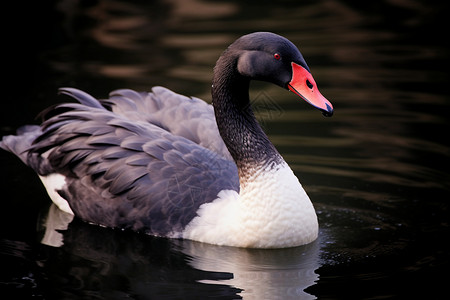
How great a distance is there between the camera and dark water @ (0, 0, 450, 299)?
585cm

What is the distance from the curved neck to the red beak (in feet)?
1.57

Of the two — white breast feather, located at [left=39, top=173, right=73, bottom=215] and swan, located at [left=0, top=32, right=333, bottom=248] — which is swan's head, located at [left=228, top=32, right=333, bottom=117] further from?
white breast feather, located at [left=39, top=173, right=73, bottom=215]

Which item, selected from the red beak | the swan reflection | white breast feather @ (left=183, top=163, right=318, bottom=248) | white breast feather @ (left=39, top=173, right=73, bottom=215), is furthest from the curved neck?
white breast feather @ (left=39, top=173, right=73, bottom=215)

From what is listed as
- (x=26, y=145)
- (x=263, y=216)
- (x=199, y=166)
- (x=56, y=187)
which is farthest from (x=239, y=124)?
(x=26, y=145)

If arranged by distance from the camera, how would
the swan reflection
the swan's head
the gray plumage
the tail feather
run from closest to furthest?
the swan reflection → the swan's head → the gray plumage → the tail feather

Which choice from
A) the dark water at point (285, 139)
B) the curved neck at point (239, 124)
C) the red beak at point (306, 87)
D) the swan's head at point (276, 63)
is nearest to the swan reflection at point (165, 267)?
the dark water at point (285, 139)

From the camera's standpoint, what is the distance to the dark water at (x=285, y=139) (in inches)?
230

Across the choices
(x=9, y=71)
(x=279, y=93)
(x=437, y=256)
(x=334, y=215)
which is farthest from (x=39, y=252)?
(x=9, y=71)

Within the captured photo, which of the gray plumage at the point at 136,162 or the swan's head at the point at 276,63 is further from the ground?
the swan's head at the point at 276,63

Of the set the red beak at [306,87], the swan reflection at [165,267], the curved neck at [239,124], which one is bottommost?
the swan reflection at [165,267]

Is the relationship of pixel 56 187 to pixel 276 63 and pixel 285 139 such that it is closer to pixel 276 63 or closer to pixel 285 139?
pixel 276 63

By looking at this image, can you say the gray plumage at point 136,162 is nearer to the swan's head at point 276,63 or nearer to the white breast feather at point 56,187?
the white breast feather at point 56,187

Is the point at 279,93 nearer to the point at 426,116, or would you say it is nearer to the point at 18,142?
the point at 426,116

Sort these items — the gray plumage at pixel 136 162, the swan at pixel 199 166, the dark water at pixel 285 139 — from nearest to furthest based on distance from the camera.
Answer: the dark water at pixel 285 139
the swan at pixel 199 166
the gray plumage at pixel 136 162
